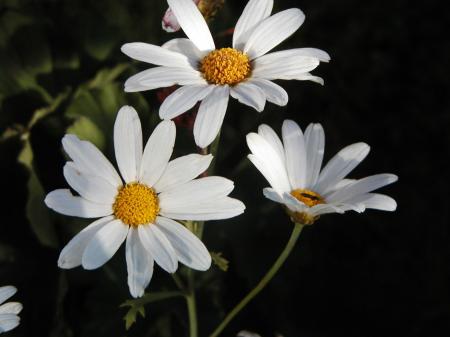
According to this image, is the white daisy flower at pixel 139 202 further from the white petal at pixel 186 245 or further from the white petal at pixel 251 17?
the white petal at pixel 251 17

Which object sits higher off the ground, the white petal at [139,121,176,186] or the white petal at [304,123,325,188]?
the white petal at [139,121,176,186]

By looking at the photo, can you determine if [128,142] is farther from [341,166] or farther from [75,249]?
[341,166]

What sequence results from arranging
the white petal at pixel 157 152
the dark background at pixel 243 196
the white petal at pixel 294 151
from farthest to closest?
1. the dark background at pixel 243 196
2. the white petal at pixel 294 151
3. the white petal at pixel 157 152

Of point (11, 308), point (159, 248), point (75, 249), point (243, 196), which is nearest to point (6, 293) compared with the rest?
point (11, 308)

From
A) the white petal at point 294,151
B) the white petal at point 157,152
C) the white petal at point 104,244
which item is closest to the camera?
the white petal at point 104,244

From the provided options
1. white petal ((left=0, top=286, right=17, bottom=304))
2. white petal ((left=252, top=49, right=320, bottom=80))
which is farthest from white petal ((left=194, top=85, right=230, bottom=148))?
white petal ((left=0, top=286, right=17, bottom=304))

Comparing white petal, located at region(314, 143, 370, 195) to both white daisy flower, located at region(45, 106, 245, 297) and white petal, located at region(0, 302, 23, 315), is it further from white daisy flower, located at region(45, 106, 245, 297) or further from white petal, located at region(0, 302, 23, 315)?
white petal, located at region(0, 302, 23, 315)

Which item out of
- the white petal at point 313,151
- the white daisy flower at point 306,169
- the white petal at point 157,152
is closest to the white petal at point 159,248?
the white petal at point 157,152
